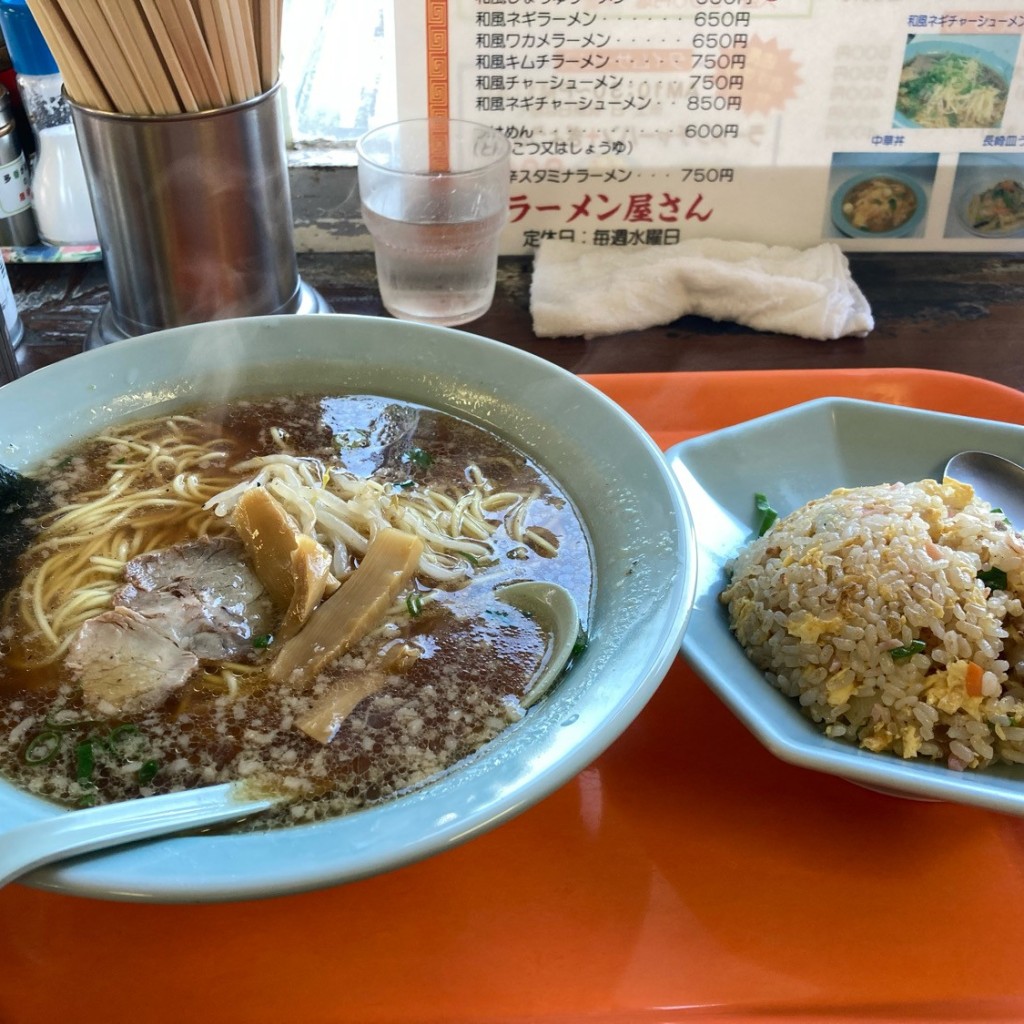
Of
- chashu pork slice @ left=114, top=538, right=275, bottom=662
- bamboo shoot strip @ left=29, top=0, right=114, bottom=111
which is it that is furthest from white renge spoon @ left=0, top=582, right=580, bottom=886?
bamboo shoot strip @ left=29, top=0, right=114, bottom=111

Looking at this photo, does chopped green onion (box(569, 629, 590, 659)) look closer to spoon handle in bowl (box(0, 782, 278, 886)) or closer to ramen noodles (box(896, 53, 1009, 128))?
spoon handle in bowl (box(0, 782, 278, 886))

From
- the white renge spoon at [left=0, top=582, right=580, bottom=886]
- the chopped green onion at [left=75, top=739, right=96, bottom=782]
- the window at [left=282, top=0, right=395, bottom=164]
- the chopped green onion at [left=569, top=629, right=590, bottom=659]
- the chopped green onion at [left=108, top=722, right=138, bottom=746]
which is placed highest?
the window at [left=282, top=0, right=395, bottom=164]

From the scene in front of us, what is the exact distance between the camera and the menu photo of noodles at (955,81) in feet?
6.94

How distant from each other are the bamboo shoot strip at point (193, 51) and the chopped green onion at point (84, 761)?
109cm

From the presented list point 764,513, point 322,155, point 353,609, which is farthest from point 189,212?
point 764,513

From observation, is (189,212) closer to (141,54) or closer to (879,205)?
(141,54)

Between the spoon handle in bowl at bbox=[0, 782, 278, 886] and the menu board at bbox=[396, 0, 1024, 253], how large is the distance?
64.6 inches

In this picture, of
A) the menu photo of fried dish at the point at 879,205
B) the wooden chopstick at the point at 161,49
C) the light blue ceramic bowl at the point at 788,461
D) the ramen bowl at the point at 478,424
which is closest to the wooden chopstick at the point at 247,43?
the wooden chopstick at the point at 161,49

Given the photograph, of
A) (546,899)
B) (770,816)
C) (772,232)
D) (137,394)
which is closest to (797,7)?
(772,232)

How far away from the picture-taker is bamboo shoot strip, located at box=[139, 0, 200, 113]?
1.52m

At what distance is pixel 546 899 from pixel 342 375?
90 cm

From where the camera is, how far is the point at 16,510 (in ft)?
4.66

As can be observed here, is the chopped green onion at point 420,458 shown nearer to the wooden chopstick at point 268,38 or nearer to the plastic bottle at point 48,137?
the wooden chopstick at point 268,38

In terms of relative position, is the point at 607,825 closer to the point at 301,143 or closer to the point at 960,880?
the point at 960,880
